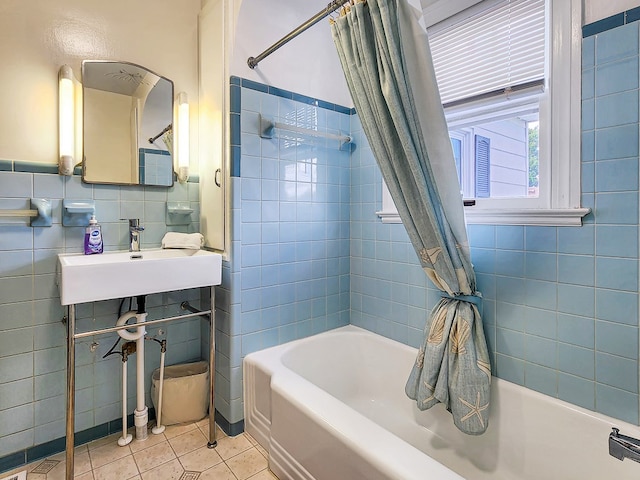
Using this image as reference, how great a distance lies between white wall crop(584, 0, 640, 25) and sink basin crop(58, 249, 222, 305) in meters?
1.78

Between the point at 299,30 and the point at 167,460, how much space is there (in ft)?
6.74

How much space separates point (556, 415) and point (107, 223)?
7.15ft

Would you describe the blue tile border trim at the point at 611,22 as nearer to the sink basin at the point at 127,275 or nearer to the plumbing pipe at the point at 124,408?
the sink basin at the point at 127,275

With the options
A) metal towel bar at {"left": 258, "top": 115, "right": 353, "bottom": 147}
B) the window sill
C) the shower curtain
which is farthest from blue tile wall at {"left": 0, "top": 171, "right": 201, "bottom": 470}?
the window sill

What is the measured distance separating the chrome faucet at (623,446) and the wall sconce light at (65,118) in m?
2.42

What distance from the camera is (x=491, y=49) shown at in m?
1.62

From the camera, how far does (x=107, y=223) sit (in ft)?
5.85

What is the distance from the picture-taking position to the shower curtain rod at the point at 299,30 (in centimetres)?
136

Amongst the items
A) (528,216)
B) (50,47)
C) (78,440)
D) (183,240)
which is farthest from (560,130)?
Answer: (78,440)

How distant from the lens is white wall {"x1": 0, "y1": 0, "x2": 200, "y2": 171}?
1.53 metres

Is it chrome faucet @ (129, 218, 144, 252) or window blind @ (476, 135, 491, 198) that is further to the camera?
chrome faucet @ (129, 218, 144, 252)

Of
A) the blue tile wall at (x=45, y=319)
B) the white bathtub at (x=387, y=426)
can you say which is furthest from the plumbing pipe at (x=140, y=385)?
the white bathtub at (x=387, y=426)

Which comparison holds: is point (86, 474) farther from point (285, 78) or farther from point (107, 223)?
point (285, 78)

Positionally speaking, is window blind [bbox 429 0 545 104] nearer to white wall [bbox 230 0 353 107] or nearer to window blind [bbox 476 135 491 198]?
window blind [bbox 476 135 491 198]
